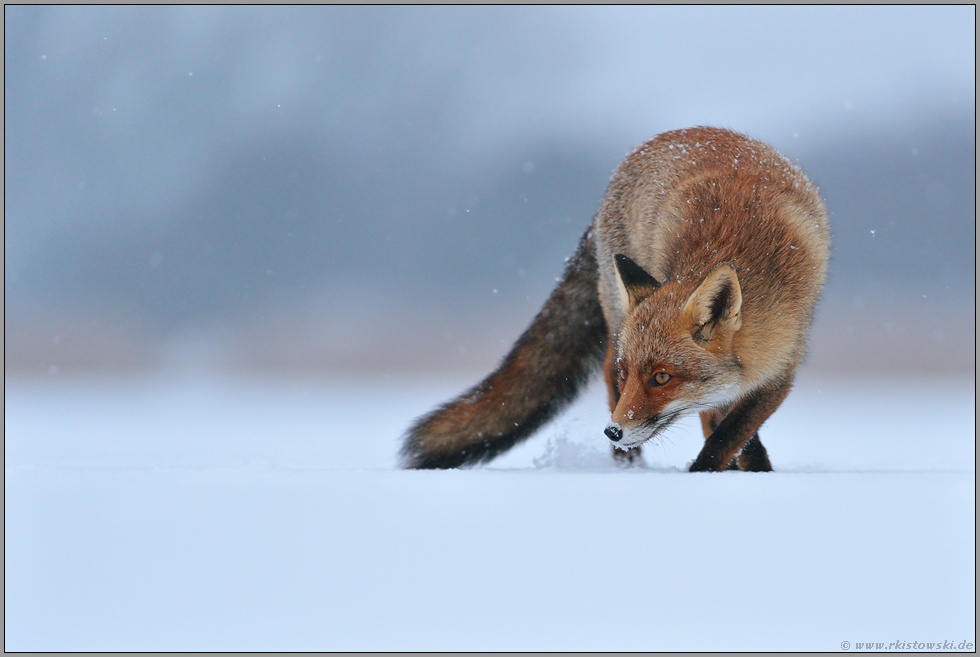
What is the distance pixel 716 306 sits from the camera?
4137mm

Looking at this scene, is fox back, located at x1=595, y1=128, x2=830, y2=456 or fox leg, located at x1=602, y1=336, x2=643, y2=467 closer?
fox back, located at x1=595, y1=128, x2=830, y2=456

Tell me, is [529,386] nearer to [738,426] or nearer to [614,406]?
[614,406]

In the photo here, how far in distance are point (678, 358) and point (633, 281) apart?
0.58m

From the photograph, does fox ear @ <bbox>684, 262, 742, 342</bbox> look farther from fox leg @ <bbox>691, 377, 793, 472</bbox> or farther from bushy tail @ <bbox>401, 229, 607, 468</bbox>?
bushy tail @ <bbox>401, 229, 607, 468</bbox>

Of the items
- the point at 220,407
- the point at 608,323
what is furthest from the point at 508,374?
the point at 220,407

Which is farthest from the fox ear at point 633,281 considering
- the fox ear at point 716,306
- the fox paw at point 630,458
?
the fox paw at point 630,458

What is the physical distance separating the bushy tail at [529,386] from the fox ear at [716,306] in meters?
1.73

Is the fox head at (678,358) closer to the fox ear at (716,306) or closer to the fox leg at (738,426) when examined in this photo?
the fox ear at (716,306)

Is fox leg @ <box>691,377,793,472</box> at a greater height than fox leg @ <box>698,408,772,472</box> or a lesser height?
greater

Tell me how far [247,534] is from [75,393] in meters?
14.3

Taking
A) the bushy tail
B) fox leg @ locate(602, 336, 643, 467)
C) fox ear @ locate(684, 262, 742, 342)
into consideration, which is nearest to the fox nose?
fox ear @ locate(684, 262, 742, 342)

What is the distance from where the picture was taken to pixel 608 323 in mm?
5617

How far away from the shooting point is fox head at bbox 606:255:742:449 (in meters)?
4.06

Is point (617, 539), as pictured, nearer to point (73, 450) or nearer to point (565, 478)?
point (565, 478)
